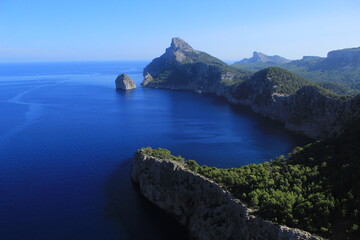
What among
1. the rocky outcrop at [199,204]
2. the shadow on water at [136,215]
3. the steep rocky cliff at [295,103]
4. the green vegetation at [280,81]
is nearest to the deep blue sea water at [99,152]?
the shadow on water at [136,215]

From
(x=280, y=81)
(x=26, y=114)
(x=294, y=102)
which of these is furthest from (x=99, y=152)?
(x=280, y=81)

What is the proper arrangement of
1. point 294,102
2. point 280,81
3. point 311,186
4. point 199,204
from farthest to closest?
point 280,81 → point 294,102 → point 199,204 → point 311,186

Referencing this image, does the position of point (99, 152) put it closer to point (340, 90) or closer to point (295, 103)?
point (295, 103)

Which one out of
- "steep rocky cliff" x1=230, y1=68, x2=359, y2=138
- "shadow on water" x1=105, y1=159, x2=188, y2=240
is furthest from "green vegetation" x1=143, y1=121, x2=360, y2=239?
"steep rocky cliff" x1=230, y1=68, x2=359, y2=138

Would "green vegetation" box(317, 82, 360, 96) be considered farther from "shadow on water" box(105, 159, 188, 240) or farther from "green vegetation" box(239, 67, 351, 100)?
"shadow on water" box(105, 159, 188, 240)

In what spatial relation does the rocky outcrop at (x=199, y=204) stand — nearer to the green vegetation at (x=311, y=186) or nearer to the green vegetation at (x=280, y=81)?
the green vegetation at (x=311, y=186)
